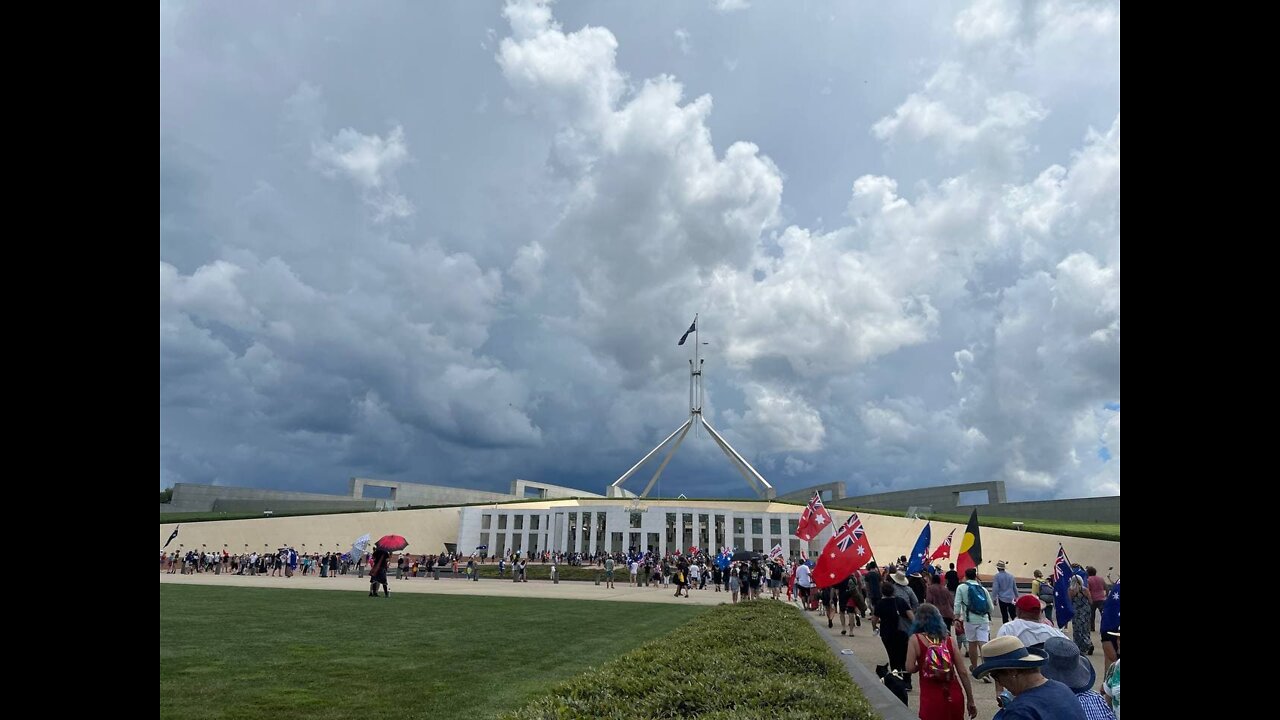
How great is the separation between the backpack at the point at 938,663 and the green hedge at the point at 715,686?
1.99 ft

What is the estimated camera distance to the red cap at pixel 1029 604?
6422 millimetres

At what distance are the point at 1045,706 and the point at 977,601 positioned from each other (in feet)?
25.9

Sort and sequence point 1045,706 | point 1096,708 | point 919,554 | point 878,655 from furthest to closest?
point 919,554
point 878,655
point 1096,708
point 1045,706

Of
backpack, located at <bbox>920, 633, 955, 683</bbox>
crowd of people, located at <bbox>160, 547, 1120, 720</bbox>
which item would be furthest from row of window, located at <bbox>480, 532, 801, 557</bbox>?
backpack, located at <bbox>920, 633, 955, 683</bbox>

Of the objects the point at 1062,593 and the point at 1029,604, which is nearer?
the point at 1029,604

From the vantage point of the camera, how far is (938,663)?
20.5 feet

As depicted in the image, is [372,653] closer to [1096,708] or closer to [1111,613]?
[1096,708]

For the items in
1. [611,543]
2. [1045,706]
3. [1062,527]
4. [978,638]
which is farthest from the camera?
[611,543]

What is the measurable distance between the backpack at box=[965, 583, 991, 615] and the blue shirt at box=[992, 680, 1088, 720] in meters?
7.64

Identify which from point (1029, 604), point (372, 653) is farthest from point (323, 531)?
point (1029, 604)
